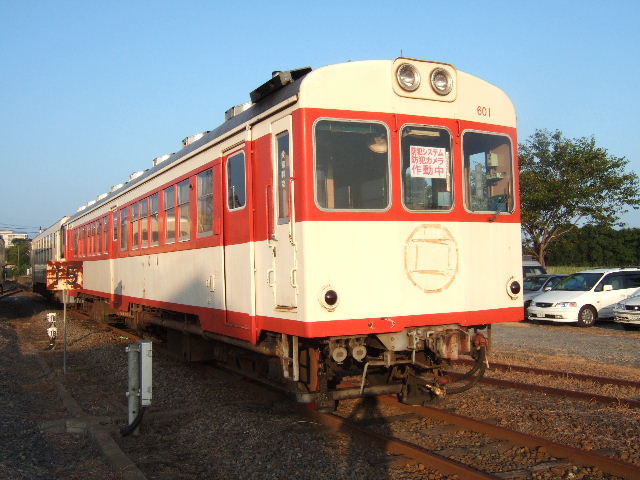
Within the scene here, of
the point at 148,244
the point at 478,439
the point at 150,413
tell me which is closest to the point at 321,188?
the point at 478,439

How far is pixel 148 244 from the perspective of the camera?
10.9 metres

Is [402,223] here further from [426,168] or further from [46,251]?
[46,251]

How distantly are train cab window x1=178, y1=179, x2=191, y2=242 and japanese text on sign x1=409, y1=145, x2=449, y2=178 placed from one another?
3.54m

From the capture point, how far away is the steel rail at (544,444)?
4.95 m

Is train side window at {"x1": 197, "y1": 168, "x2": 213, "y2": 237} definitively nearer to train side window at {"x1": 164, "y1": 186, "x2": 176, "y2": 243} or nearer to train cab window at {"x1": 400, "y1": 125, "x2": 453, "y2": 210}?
train side window at {"x1": 164, "y1": 186, "x2": 176, "y2": 243}

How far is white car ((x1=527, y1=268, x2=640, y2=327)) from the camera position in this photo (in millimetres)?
18062

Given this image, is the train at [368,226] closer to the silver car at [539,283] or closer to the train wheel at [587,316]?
the train wheel at [587,316]

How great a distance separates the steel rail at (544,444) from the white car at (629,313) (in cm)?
1136

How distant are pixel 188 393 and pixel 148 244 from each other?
3285 millimetres

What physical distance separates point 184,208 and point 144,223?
2.63 m

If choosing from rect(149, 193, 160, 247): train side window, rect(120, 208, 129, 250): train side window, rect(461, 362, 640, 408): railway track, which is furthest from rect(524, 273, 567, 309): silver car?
rect(149, 193, 160, 247): train side window

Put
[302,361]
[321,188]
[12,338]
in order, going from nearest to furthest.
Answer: [321,188] < [302,361] < [12,338]

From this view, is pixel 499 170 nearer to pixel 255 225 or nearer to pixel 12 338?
pixel 255 225

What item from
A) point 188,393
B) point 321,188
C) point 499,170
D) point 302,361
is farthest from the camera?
point 188,393
